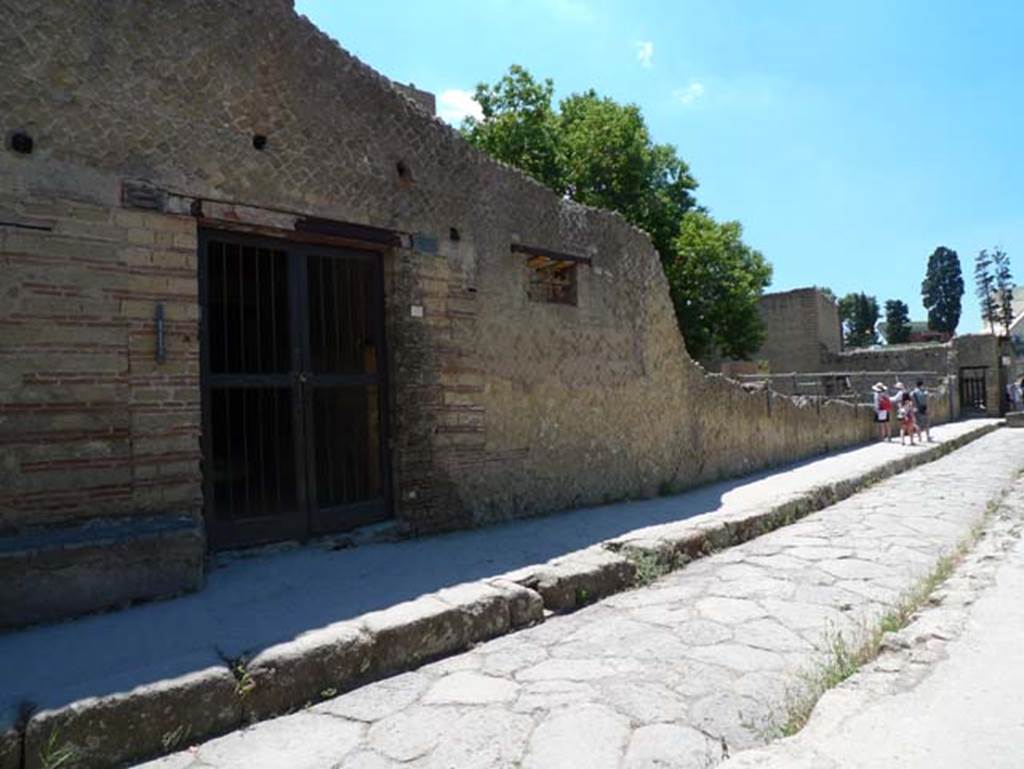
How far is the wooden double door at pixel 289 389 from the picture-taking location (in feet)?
15.4

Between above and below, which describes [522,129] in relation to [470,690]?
above

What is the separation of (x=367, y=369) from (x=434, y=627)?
2.68 meters

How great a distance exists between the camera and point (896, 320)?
5697cm

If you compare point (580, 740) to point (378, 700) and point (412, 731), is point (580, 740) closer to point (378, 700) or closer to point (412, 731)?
point (412, 731)

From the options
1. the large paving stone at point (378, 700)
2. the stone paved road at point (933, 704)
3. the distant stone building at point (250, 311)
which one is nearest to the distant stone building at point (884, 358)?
the distant stone building at point (250, 311)

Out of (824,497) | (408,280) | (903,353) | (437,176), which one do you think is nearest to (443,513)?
(408,280)

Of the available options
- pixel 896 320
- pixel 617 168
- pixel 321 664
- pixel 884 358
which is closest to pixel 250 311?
pixel 321 664

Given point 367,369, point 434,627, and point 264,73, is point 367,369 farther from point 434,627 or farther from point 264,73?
point 434,627

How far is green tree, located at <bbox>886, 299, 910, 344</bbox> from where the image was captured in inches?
2164

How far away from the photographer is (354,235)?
5320mm

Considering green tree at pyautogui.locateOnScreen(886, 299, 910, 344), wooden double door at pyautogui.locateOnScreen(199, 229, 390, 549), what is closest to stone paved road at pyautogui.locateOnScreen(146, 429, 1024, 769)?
wooden double door at pyautogui.locateOnScreen(199, 229, 390, 549)

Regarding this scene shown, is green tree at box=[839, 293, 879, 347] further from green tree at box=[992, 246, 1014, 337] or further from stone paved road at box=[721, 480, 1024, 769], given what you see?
stone paved road at box=[721, 480, 1024, 769]

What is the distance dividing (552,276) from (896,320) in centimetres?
5916

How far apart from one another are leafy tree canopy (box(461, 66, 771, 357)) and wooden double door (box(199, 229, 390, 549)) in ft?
57.4
